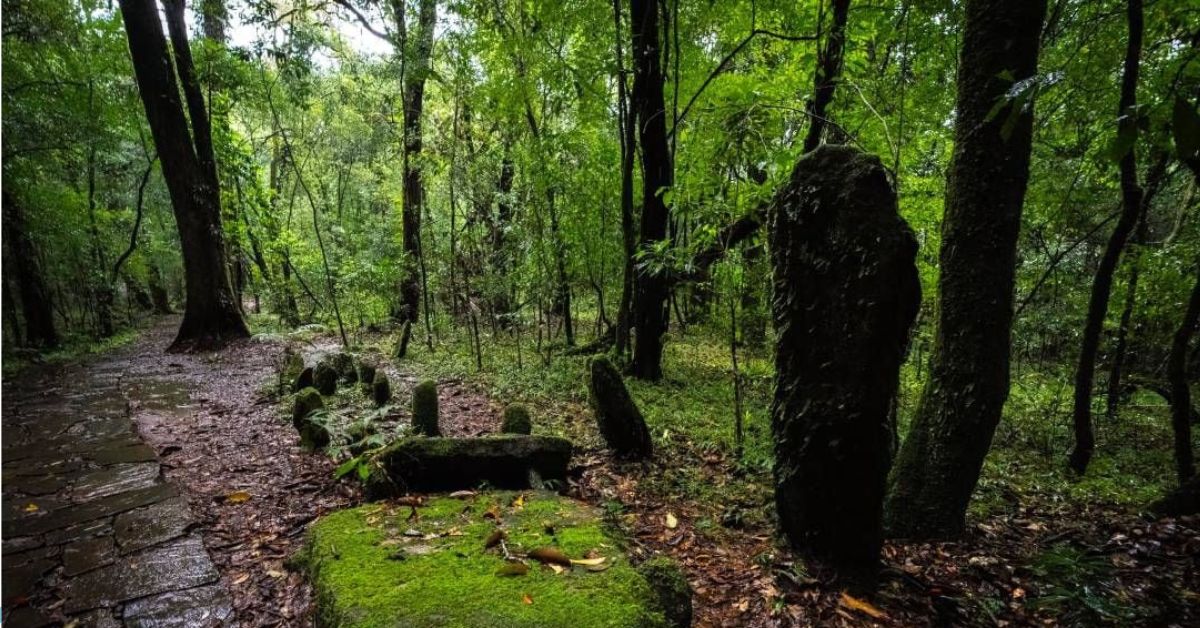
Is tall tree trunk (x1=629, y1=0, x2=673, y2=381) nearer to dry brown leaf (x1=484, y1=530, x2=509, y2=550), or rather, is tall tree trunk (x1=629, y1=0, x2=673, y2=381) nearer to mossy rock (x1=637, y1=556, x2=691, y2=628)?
dry brown leaf (x1=484, y1=530, x2=509, y2=550)

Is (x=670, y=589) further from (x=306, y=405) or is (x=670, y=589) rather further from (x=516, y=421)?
(x=306, y=405)

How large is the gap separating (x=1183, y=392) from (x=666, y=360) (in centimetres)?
636

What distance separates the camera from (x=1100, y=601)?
252cm

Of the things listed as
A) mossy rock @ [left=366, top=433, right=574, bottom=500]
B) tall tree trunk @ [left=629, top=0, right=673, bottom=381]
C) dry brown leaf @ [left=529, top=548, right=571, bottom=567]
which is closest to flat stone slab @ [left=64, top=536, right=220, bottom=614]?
mossy rock @ [left=366, top=433, right=574, bottom=500]

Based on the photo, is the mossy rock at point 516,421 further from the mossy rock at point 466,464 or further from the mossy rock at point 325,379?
the mossy rock at point 325,379

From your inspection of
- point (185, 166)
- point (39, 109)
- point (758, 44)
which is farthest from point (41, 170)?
point (758, 44)

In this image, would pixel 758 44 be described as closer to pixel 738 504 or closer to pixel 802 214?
pixel 802 214

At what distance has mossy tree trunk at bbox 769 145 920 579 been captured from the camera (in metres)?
2.75

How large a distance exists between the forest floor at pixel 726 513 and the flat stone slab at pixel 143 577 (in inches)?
5.8

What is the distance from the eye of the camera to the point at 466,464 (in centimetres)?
395

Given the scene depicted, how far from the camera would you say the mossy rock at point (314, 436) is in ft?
16.6

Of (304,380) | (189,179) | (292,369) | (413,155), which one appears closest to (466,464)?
(304,380)

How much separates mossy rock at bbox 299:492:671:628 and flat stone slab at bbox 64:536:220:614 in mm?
637

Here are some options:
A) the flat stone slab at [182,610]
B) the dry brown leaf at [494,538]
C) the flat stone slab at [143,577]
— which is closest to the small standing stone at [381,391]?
the flat stone slab at [143,577]
